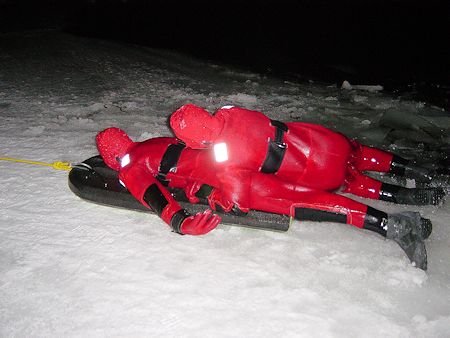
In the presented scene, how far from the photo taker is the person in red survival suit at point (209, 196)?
8.59ft

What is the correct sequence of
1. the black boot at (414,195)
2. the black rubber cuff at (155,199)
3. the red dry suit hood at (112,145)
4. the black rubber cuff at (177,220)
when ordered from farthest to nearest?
the red dry suit hood at (112,145) < the black boot at (414,195) < the black rubber cuff at (155,199) < the black rubber cuff at (177,220)

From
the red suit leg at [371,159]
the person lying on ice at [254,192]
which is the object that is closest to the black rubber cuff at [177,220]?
the person lying on ice at [254,192]

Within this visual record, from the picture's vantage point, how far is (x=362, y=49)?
Answer: 1009 cm

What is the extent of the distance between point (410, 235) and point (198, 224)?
1.50 metres

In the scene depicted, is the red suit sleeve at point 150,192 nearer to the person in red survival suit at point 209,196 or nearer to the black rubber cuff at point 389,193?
the person in red survival suit at point 209,196

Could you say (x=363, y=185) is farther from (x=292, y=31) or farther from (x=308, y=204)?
(x=292, y=31)

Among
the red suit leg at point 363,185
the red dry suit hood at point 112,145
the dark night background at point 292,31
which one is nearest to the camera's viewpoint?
the red suit leg at point 363,185

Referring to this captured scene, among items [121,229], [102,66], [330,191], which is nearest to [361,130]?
[330,191]

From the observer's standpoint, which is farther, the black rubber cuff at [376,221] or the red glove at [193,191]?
the red glove at [193,191]

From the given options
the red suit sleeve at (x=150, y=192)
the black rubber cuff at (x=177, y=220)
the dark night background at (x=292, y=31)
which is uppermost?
the dark night background at (x=292, y=31)

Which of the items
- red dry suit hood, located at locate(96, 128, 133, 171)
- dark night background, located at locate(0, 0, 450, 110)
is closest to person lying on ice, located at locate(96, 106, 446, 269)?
red dry suit hood, located at locate(96, 128, 133, 171)

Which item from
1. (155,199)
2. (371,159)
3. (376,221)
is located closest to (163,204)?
(155,199)

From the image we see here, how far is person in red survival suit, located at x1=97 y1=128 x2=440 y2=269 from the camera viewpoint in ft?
8.59

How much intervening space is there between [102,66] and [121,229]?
517 centimetres
